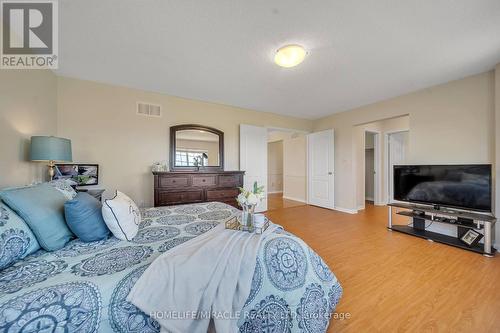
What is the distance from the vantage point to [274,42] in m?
2.17

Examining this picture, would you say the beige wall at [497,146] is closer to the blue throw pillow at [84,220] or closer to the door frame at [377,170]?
the door frame at [377,170]

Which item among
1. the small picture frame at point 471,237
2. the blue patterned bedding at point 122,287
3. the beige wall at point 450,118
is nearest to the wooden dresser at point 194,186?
the blue patterned bedding at point 122,287

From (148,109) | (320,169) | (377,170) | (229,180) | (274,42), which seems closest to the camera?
(274,42)

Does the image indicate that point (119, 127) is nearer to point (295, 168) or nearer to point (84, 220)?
point (84, 220)

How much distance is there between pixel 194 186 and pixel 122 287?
2.77 meters

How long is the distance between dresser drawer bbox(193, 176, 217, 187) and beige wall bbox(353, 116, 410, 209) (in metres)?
3.48

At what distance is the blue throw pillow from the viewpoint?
4.11 ft

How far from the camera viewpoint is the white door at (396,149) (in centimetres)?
544

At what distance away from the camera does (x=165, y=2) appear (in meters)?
1.65

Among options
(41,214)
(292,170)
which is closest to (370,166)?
(292,170)

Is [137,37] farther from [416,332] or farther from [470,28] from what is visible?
[416,332]

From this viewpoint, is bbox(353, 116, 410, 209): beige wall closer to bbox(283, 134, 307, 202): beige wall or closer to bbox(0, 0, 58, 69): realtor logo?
bbox(283, 134, 307, 202): beige wall

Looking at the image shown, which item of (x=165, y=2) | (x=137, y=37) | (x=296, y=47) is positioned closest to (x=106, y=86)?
(x=137, y=37)

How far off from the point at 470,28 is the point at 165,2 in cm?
295
